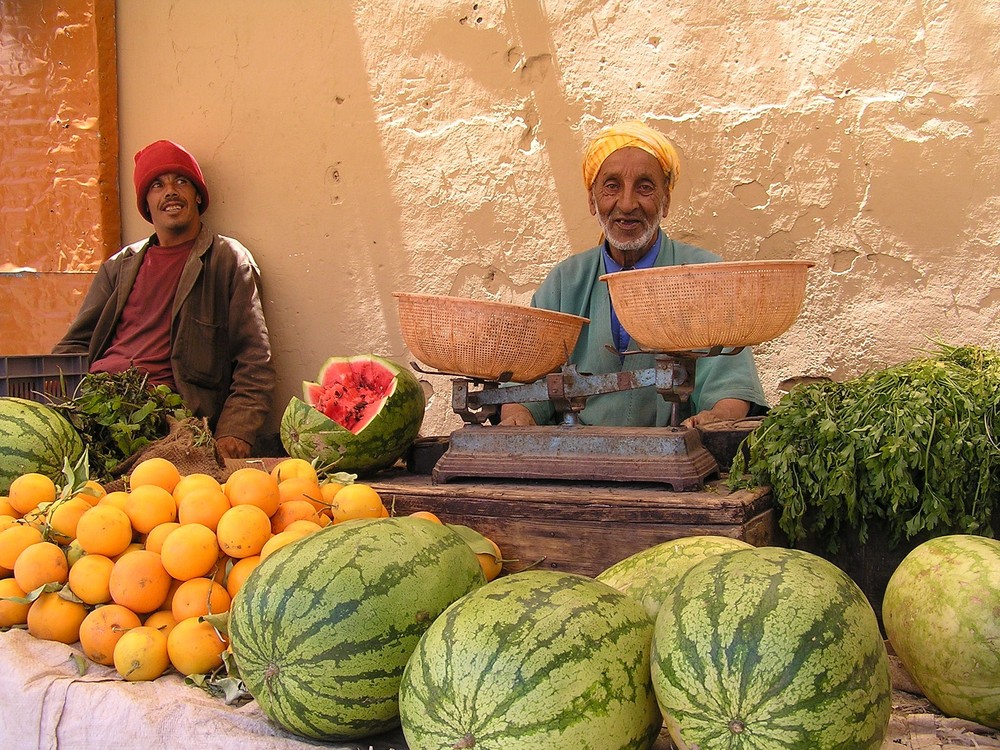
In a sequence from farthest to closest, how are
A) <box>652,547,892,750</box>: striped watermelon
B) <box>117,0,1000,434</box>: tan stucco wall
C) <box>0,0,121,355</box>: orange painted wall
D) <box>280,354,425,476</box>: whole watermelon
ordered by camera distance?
1. <box>0,0,121,355</box>: orange painted wall
2. <box>117,0,1000,434</box>: tan stucco wall
3. <box>280,354,425,476</box>: whole watermelon
4. <box>652,547,892,750</box>: striped watermelon

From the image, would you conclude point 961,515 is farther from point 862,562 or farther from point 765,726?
point 765,726

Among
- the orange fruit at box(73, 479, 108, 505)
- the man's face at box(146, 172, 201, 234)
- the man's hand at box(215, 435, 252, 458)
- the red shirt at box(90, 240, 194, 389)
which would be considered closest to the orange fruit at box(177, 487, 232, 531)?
the orange fruit at box(73, 479, 108, 505)

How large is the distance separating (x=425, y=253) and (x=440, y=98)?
0.87m

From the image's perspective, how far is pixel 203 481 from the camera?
6.63 ft

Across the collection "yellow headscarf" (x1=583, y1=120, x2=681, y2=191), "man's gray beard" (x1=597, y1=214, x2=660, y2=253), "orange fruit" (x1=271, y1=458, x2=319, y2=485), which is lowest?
"orange fruit" (x1=271, y1=458, x2=319, y2=485)

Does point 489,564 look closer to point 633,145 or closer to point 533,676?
point 533,676

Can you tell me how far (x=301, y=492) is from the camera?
211cm

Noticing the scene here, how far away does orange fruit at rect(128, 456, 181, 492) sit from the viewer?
210 centimetres

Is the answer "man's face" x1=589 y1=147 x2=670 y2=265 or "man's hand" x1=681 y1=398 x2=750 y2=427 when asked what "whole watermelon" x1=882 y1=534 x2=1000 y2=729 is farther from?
"man's face" x1=589 y1=147 x2=670 y2=265

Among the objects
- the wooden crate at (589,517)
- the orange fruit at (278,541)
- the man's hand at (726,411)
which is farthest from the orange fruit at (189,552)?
the man's hand at (726,411)

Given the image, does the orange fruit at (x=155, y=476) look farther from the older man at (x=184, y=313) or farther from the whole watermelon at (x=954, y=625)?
the older man at (x=184, y=313)

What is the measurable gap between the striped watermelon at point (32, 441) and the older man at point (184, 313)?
6.91 feet

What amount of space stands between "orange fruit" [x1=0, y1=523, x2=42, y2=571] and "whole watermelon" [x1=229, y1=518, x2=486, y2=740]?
31.4 inches

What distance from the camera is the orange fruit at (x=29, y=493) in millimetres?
2219
